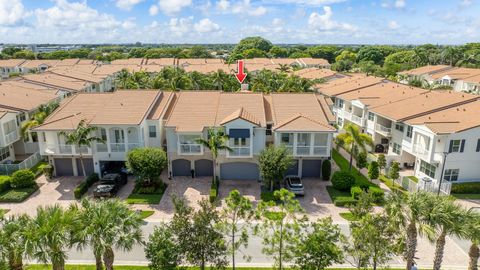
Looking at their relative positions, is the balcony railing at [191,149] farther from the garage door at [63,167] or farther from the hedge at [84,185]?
the garage door at [63,167]

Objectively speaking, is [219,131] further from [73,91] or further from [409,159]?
[73,91]

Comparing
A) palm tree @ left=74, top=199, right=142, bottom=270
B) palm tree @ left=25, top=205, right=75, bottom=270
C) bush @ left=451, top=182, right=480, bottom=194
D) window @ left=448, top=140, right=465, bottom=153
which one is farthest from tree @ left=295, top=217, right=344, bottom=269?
window @ left=448, top=140, right=465, bottom=153

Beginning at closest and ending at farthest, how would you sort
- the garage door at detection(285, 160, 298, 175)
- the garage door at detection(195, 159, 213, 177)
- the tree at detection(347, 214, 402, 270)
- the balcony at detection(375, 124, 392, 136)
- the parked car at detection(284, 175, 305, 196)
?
1. the tree at detection(347, 214, 402, 270)
2. the parked car at detection(284, 175, 305, 196)
3. the garage door at detection(285, 160, 298, 175)
4. the garage door at detection(195, 159, 213, 177)
5. the balcony at detection(375, 124, 392, 136)

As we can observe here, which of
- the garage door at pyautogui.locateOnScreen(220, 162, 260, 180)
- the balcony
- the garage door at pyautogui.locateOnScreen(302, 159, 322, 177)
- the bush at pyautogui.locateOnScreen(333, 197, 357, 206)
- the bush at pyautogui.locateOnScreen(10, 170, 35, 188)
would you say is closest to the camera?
the bush at pyautogui.locateOnScreen(333, 197, 357, 206)

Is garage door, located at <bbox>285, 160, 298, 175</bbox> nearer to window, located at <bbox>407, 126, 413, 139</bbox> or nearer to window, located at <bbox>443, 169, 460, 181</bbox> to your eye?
window, located at <bbox>407, 126, 413, 139</bbox>

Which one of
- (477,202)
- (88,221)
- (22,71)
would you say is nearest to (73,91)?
(88,221)

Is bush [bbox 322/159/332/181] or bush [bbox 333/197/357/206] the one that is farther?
bush [bbox 322/159/332/181]

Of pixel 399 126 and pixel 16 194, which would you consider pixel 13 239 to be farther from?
pixel 399 126
